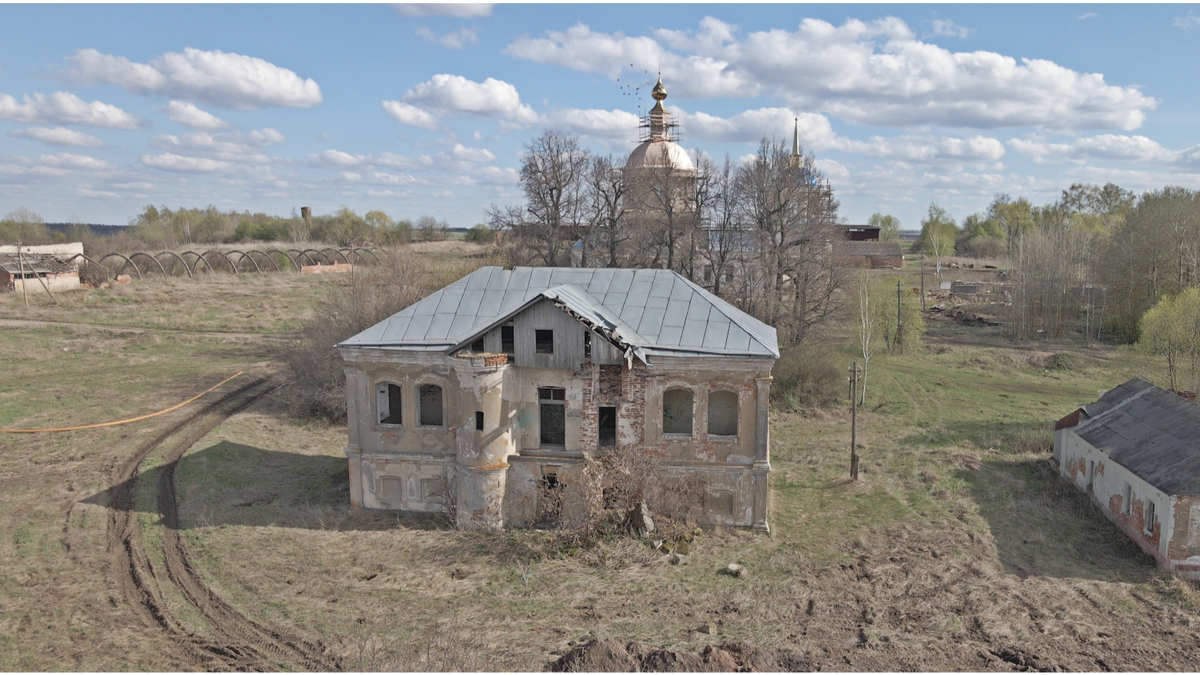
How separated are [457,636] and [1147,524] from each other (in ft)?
53.1

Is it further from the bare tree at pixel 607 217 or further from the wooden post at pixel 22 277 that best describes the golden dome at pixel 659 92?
the wooden post at pixel 22 277

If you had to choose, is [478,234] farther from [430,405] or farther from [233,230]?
[430,405]

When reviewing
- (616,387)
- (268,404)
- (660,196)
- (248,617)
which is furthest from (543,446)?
(660,196)

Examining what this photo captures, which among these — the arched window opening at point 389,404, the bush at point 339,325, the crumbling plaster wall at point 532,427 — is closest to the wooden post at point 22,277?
the bush at point 339,325

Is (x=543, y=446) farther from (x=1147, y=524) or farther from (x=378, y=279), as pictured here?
(x=378, y=279)

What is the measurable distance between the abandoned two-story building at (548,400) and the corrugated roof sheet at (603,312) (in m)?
0.05

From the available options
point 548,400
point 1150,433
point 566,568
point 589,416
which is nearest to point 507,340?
point 548,400

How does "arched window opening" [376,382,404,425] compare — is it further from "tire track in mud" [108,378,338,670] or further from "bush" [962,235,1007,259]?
"bush" [962,235,1007,259]

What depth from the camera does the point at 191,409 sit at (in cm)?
2958

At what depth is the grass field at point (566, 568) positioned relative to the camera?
13.0 m

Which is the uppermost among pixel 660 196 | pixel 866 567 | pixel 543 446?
pixel 660 196

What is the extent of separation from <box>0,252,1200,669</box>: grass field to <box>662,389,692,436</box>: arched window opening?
2.86 metres

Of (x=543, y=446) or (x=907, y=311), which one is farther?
(x=907, y=311)

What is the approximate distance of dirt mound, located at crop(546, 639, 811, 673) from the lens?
11109 millimetres
